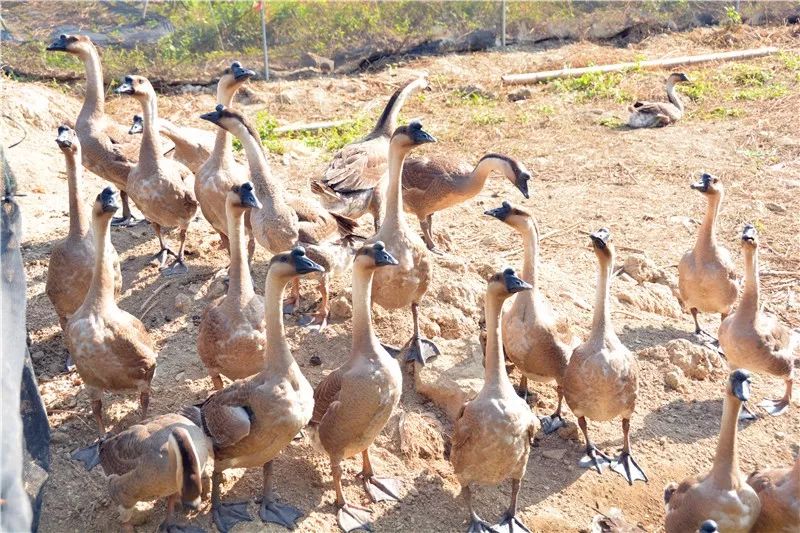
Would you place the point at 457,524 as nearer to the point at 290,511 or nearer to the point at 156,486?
the point at 290,511

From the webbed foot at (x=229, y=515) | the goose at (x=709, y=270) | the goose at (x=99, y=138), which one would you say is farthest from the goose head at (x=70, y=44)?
the goose at (x=709, y=270)

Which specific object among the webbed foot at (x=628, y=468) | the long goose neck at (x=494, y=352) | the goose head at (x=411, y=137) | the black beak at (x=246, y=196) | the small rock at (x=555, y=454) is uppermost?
the goose head at (x=411, y=137)

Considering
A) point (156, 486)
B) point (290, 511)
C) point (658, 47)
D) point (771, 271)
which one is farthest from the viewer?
point (658, 47)

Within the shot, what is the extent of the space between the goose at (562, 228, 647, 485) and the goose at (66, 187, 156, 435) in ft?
10.3

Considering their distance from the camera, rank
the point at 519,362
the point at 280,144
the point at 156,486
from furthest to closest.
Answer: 1. the point at 280,144
2. the point at 519,362
3. the point at 156,486

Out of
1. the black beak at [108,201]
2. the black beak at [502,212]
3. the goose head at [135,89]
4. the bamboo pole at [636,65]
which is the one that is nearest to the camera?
the black beak at [108,201]

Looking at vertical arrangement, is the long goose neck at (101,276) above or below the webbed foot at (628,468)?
above

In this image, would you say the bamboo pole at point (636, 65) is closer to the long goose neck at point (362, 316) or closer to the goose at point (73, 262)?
the goose at point (73, 262)

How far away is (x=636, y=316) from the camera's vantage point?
9109 millimetres

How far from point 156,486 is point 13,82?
32.2 ft

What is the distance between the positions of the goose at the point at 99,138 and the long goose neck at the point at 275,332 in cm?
411

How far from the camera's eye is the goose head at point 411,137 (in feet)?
25.2

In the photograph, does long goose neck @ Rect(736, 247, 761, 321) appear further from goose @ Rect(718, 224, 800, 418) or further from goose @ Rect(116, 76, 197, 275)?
goose @ Rect(116, 76, 197, 275)

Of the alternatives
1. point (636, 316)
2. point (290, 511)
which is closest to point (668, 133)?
point (636, 316)
